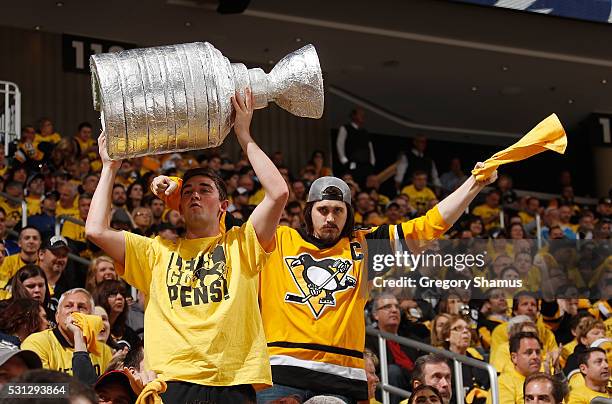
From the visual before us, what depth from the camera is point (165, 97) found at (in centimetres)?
427

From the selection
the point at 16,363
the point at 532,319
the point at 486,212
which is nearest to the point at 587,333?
the point at 532,319

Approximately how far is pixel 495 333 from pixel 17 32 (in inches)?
324

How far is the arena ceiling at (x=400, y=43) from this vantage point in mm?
13594

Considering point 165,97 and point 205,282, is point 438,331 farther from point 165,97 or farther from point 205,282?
Answer: point 165,97

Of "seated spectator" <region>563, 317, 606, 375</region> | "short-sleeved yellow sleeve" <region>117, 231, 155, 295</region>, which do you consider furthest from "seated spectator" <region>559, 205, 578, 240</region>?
"short-sleeved yellow sleeve" <region>117, 231, 155, 295</region>

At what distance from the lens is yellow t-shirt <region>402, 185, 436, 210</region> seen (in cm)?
1417

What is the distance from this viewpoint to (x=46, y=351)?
569cm

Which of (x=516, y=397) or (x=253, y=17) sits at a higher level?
(x=253, y=17)

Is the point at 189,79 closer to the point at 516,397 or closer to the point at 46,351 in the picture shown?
the point at 46,351

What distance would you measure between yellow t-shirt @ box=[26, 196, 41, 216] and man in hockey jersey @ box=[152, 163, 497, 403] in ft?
17.9

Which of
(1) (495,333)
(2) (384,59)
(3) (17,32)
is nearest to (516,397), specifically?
(1) (495,333)

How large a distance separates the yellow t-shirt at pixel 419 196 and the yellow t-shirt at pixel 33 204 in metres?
5.26

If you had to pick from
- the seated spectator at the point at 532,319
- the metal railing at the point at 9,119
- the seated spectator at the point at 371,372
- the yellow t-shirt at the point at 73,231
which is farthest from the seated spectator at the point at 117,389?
the metal railing at the point at 9,119

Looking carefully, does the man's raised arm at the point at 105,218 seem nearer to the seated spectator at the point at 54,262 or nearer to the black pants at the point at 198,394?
the black pants at the point at 198,394
